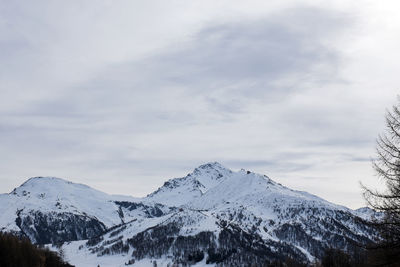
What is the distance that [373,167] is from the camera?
25.6m

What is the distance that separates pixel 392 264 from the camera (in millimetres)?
24484

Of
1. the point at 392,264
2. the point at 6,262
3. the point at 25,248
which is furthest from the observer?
the point at 25,248

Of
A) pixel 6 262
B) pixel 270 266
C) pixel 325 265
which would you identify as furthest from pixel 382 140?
pixel 270 266

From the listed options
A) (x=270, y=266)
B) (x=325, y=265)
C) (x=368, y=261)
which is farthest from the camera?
(x=270, y=266)

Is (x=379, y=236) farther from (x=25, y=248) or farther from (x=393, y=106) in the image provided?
(x=25, y=248)

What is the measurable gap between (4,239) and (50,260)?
4257 centimetres

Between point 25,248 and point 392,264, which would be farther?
point 25,248

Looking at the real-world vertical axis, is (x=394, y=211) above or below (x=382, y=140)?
below

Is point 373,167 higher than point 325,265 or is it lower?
higher

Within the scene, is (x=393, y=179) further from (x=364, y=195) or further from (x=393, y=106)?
(x=393, y=106)

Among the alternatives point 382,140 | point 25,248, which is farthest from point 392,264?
point 25,248

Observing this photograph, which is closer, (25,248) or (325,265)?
(325,265)

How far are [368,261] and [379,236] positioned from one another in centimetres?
156

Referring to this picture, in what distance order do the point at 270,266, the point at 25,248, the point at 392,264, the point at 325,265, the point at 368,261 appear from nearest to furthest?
1. the point at 392,264
2. the point at 368,261
3. the point at 325,265
4. the point at 25,248
5. the point at 270,266
